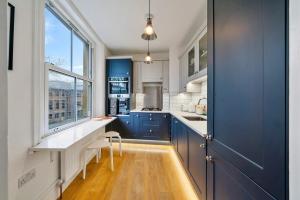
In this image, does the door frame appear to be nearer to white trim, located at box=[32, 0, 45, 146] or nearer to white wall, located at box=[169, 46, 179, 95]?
white trim, located at box=[32, 0, 45, 146]

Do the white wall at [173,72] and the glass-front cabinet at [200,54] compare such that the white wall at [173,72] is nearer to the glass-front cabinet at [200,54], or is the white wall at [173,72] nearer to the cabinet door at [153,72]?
the cabinet door at [153,72]

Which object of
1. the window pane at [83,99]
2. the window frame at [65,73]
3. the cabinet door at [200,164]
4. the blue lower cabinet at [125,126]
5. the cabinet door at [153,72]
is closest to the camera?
the cabinet door at [200,164]

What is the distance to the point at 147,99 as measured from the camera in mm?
4840

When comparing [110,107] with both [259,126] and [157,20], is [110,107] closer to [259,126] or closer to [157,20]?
[157,20]

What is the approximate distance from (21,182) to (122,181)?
50.2 inches

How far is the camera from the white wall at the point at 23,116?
138 cm

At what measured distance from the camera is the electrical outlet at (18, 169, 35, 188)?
1.46 meters

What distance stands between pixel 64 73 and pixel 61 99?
397mm

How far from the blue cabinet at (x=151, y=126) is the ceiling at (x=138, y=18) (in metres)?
1.85

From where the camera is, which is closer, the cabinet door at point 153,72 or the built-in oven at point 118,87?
the built-in oven at point 118,87

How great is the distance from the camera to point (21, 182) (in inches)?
58.0
